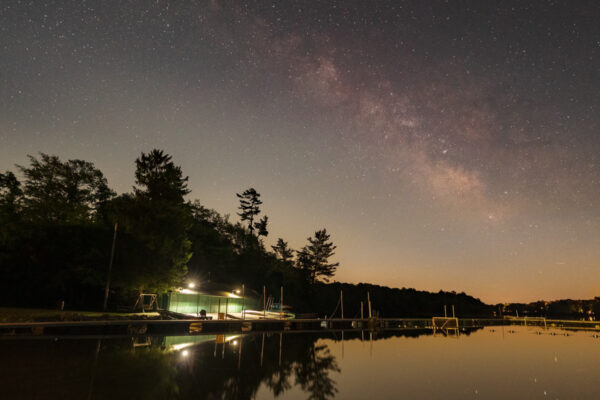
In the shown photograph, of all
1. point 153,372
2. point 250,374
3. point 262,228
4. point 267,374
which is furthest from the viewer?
point 262,228

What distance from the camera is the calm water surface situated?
11570 millimetres

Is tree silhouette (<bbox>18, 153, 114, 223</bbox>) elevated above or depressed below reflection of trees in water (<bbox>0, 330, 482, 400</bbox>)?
above

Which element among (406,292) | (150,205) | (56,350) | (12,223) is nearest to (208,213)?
(150,205)

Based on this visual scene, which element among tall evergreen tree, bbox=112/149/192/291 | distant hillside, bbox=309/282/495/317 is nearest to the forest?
tall evergreen tree, bbox=112/149/192/291

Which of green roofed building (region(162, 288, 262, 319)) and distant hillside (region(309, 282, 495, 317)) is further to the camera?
distant hillside (region(309, 282, 495, 317))

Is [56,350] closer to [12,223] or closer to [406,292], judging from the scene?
[12,223]

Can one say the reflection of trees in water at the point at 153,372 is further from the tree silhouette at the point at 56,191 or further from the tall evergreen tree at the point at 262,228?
the tall evergreen tree at the point at 262,228

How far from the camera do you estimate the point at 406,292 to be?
16262 cm

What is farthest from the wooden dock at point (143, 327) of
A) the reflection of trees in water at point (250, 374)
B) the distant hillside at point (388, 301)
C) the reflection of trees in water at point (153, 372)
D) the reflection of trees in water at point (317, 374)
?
the distant hillside at point (388, 301)

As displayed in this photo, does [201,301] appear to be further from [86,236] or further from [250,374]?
[250,374]

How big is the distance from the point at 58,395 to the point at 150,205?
113 ft

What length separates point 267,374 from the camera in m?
15.0

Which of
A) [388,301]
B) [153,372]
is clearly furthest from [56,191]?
[388,301]

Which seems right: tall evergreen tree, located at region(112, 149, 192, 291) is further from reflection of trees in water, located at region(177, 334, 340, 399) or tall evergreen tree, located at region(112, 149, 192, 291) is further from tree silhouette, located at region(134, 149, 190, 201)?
reflection of trees in water, located at region(177, 334, 340, 399)
